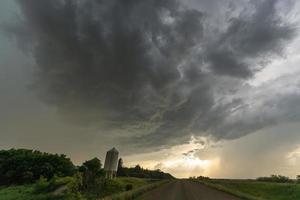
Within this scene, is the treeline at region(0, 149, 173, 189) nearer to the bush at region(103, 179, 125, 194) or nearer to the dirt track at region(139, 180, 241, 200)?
the bush at region(103, 179, 125, 194)

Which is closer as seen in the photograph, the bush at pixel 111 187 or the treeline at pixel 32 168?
the bush at pixel 111 187

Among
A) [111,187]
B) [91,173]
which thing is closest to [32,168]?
[91,173]

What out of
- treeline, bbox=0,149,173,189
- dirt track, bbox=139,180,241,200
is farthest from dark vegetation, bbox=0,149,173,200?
dirt track, bbox=139,180,241,200

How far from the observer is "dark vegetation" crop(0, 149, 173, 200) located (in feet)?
141

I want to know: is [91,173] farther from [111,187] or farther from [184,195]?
[184,195]

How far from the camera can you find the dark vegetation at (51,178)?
42844 mm

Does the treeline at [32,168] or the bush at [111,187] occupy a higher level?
the treeline at [32,168]

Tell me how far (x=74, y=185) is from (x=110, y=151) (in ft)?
104

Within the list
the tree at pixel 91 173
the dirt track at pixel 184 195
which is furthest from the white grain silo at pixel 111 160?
the dirt track at pixel 184 195

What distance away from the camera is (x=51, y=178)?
61.4 metres

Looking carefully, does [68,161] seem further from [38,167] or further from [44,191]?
[44,191]

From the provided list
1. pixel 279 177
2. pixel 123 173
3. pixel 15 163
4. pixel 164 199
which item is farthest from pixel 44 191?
pixel 123 173

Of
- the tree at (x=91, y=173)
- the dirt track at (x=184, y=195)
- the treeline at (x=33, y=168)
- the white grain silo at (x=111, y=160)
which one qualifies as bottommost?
the dirt track at (x=184, y=195)

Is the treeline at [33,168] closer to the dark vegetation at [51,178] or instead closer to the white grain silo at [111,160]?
the dark vegetation at [51,178]
